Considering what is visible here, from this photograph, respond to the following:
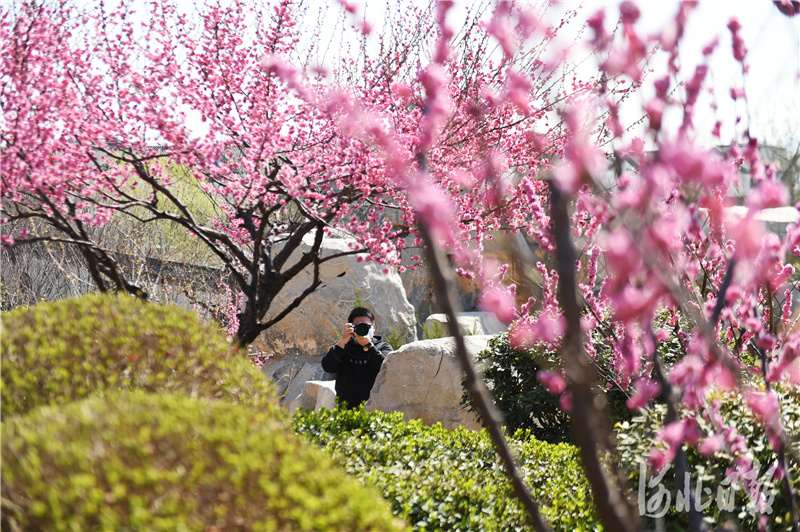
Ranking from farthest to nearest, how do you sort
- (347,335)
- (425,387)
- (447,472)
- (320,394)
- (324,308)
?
(324,308) → (320,394) → (425,387) → (347,335) → (447,472)

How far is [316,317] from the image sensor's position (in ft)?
33.4

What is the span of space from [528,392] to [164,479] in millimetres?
4457

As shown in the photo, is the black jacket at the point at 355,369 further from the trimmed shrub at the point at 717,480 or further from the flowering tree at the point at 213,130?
the trimmed shrub at the point at 717,480

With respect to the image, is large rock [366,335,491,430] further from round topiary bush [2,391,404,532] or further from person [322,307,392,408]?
round topiary bush [2,391,404,532]

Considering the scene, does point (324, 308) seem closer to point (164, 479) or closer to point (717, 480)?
point (717, 480)

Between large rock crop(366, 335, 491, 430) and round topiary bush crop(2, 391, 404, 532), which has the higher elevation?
round topiary bush crop(2, 391, 404, 532)

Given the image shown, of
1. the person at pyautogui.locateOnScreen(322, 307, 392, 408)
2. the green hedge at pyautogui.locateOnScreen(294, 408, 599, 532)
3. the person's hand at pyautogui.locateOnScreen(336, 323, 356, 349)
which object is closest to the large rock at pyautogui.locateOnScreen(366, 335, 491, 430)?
the person at pyautogui.locateOnScreen(322, 307, 392, 408)

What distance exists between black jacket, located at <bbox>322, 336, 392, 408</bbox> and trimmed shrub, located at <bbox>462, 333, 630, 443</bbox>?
1144 millimetres

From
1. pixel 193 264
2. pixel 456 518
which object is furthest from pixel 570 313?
pixel 193 264

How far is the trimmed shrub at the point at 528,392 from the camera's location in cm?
533

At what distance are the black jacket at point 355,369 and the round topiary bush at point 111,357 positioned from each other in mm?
3391

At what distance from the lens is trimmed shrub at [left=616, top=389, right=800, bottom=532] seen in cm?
256

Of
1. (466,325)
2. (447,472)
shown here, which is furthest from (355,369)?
(466,325)

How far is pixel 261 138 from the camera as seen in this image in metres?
5.04
